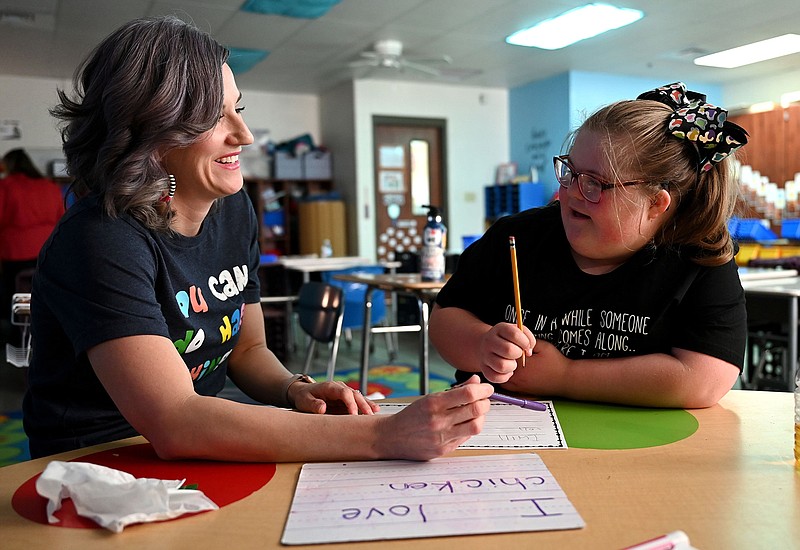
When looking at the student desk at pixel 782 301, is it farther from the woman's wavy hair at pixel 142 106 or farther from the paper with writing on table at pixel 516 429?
the woman's wavy hair at pixel 142 106

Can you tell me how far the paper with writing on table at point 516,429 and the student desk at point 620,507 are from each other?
33 mm

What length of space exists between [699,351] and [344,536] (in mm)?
734

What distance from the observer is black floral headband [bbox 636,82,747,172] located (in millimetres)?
1166

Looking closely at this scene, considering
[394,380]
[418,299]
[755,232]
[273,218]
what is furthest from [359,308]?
[755,232]

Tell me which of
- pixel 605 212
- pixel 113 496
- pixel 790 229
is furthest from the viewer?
pixel 790 229

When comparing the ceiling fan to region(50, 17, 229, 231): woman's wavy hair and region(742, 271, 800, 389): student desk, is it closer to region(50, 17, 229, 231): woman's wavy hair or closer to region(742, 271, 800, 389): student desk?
region(742, 271, 800, 389): student desk

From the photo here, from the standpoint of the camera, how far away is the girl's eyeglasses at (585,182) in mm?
1194

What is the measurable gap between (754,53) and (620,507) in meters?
7.59

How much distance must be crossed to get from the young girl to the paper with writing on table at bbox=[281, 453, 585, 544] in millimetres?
338

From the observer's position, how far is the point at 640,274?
1.25 m

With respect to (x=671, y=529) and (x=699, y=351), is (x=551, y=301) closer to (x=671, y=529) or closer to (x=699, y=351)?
(x=699, y=351)

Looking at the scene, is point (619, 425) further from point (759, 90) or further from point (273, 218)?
point (759, 90)

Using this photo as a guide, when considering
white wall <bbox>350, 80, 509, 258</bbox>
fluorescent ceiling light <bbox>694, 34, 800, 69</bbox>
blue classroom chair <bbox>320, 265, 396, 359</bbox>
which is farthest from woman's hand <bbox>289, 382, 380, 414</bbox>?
white wall <bbox>350, 80, 509, 258</bbox>

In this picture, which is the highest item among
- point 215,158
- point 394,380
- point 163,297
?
point 215,158
